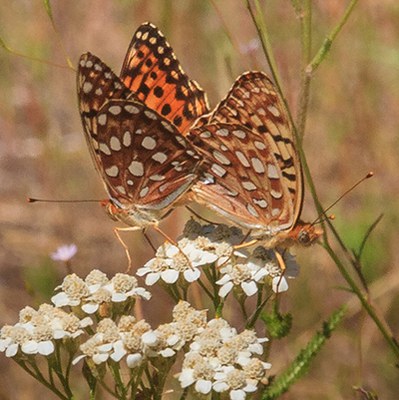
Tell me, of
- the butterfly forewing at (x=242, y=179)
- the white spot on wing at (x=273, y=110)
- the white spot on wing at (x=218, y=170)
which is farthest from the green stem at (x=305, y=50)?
the white spot on wing at (x=218, y=170)

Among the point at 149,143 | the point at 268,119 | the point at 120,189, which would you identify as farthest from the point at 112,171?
the point at 268,119

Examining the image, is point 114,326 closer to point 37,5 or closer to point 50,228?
point 50,228

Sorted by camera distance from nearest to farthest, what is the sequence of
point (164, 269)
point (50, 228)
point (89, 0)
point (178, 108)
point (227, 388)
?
point (227, 388) < point (164, 269) < point (178, 108) < point (50, 228) < point (89, 0)

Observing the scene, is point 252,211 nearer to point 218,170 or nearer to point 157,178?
point 218,170

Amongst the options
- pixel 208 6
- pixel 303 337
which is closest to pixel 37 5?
pixel 208 6

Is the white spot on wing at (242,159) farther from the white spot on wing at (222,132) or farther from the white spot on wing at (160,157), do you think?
the white spot on wing at (160,157)

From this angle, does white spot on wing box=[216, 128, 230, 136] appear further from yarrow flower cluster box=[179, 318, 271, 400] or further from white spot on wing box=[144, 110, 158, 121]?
yarrow flower cluster box=[179, 318, 271, 400]
